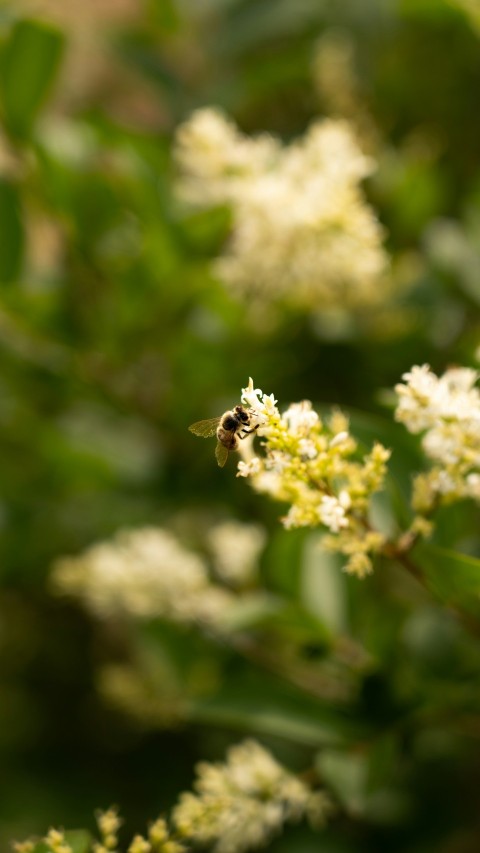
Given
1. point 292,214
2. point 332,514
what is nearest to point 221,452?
point 332,514

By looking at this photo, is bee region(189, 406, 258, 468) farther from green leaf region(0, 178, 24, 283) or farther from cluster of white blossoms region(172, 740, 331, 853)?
green leaf region(0, 178, 24, 283)

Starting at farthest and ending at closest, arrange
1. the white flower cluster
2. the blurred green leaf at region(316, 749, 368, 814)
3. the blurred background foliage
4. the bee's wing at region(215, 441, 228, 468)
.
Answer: the white flower cluster, the blurred background foliage, the blurred green leaf at region(316, 749, 368, 814), the bee's wing at region(215, 441, 228, 468)

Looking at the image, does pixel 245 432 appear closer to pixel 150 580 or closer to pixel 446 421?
pixel 446 421

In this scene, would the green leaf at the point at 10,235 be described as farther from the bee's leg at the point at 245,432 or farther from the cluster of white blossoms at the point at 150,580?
the bee's leg at the point at 245,432

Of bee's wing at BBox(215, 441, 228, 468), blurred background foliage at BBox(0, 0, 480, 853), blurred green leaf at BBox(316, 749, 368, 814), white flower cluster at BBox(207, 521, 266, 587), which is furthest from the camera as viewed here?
white flower cluster at BBox(207, 521, 266, 587)

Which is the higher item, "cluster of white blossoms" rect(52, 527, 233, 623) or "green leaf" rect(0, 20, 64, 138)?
"green leaf" rect(0, 20, 64, 138)

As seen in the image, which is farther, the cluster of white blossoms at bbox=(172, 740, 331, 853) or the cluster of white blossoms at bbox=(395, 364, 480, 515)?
the cluster of white blossoms at bbox=(172, 740, 331, 853)

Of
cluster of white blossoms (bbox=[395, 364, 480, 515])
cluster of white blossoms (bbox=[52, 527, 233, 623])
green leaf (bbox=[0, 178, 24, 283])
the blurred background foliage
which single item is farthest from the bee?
green leaf (bbox=[0, 178, 24, 283])
